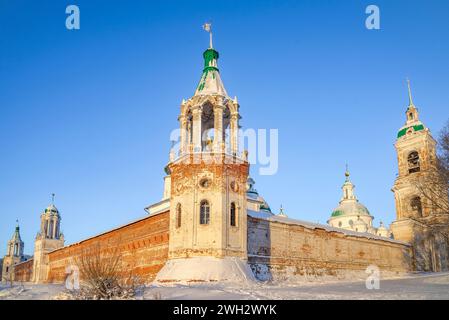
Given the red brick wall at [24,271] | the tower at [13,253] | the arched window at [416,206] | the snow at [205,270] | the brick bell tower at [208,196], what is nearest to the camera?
the snow at [205,270]

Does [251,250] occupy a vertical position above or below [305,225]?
below

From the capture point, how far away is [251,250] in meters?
22.0

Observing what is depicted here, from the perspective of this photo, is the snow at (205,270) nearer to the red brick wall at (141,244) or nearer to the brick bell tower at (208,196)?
the brick bell tower at (208,196)

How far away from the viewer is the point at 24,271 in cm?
5447

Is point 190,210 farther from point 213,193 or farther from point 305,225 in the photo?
point 305,225

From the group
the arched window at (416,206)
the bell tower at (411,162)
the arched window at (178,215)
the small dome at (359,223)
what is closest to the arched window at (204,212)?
the arched window at (178,215)

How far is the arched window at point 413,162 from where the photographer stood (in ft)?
133

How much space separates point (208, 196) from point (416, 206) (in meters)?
27.2

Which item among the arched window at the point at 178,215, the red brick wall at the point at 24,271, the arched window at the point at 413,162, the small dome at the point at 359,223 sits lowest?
the red brick wall at the point at 24,271

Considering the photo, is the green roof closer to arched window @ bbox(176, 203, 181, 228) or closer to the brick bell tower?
the brick bell tower

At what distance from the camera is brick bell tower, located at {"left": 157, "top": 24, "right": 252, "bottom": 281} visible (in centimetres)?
1911

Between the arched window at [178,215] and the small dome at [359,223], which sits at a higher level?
the small dome at [359,223]

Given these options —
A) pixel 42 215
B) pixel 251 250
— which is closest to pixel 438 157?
pixel 251 250
